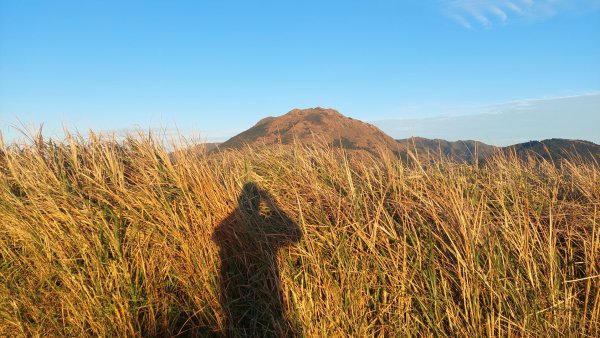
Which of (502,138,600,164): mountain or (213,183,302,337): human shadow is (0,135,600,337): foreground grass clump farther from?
(502,138,600,164): mountain

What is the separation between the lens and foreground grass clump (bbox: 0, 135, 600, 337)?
262 centimetres

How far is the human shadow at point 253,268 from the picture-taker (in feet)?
9.98

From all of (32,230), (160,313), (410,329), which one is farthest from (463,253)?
(32,230)

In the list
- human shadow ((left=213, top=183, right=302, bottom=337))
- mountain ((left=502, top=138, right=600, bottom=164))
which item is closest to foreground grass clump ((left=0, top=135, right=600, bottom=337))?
human shadow ((left=213, top=183, right=302, bottom=337))

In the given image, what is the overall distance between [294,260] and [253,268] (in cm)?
38

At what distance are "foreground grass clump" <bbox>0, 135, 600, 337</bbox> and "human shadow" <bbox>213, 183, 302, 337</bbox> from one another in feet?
0.06

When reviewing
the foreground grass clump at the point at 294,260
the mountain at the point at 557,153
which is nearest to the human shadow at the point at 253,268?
the foreground grass clump at the point at 294,260

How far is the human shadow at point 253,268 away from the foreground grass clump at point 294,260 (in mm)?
18

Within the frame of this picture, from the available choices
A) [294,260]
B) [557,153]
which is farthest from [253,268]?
[557,153]

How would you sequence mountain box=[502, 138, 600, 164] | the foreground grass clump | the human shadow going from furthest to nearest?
mountain box=[502, 138, 600, 164] < the human shadow < the foreground grass clump

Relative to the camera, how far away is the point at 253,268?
342 centimetres

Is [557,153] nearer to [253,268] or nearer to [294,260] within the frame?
[294,260]

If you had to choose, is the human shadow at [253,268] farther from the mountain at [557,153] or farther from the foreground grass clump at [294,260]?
the mountain at [557,153]

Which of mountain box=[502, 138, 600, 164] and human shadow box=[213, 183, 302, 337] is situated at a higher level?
mountain box=[502, 138, 600, 164]
